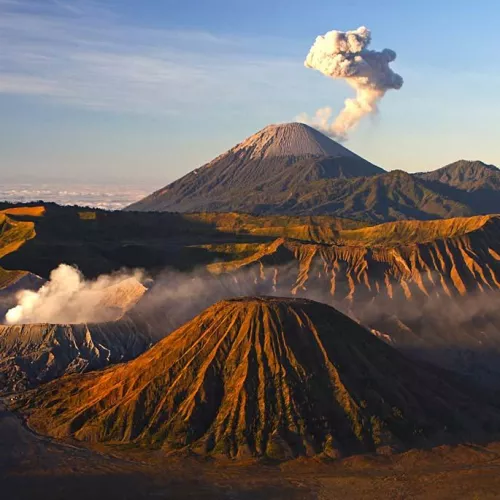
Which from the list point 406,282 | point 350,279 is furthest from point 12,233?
point 406,282

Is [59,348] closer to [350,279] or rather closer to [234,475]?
[234,475]

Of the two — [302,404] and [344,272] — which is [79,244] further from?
[302,404]

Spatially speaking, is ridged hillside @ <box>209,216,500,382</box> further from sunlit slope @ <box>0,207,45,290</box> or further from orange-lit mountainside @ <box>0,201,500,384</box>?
sunlit slope @ <box>0,207,45,290</box>

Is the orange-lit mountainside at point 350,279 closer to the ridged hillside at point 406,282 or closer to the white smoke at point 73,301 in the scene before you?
the ridged hillside at point 406,282

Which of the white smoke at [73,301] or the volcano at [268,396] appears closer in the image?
the volcano at [268,396]

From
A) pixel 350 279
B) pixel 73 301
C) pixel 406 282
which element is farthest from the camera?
pixel 350 279

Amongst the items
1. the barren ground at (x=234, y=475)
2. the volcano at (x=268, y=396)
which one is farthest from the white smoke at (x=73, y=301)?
the barren ground at (x=234, y=475)
